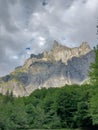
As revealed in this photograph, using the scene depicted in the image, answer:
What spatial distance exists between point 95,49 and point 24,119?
44480 millimetres

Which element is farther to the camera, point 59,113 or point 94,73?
point 59,113

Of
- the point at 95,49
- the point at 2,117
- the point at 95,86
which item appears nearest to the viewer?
the point at 95,86

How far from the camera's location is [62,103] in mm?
104375

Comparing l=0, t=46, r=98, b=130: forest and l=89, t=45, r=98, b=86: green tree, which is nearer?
l=89, t=45, r=98, b=86: green tree

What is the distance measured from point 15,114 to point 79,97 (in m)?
22.7

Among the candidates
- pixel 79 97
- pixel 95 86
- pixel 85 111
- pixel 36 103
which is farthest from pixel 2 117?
pixel 36 103

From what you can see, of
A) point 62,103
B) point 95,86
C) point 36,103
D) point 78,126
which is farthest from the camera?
point 36,103

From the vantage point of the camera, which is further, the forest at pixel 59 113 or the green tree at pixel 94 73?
the forest at pixel 59 113

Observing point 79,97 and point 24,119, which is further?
point 79,97

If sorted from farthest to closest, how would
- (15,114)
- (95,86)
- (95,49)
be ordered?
1. (15,114)
2. (95,49)
3. (95,86)

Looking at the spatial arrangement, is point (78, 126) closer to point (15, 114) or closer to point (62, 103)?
point (62, 103)

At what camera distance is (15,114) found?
291 ft

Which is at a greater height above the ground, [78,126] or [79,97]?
[79,97]

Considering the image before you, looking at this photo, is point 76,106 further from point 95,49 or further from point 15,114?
point 95,49
